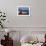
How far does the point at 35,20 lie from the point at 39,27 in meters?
0.23

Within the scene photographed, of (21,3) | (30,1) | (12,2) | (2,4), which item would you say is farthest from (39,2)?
(2,4)

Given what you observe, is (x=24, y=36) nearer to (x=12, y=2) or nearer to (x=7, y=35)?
(x=7, y=35)

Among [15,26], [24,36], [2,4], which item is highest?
Result: [2,4]

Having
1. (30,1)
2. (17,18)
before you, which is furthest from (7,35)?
(30,1)

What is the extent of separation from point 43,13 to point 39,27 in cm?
42

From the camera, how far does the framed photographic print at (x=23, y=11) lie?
13.3 ft

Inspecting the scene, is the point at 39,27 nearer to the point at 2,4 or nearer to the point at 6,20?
the point at 6,20

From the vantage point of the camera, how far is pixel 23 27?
4086mm

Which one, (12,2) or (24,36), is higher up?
(12,2)

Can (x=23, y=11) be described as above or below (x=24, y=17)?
above

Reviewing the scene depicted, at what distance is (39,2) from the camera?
4.06 m

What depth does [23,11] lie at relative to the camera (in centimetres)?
408

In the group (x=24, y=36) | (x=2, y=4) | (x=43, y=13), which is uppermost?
(x=2, y=4)

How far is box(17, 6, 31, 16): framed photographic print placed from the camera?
4.05 meters
